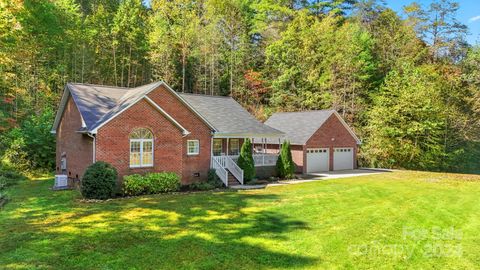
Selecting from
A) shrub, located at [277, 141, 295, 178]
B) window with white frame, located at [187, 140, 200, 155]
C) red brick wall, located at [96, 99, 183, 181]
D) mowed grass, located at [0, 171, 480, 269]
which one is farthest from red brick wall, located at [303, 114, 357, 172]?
red brick wall, located at [96, 99, 183, 181]

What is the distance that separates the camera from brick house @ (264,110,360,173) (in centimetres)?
2528

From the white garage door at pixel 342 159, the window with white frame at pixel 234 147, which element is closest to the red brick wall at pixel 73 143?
the window with white frame at pixel 234 147

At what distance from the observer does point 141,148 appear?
16141 millimetres

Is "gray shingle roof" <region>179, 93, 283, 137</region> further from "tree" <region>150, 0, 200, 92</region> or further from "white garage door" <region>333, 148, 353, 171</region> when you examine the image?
"tree" <region>150, 0, 200, 92</region>

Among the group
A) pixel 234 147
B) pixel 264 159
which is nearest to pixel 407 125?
pixel 264 159

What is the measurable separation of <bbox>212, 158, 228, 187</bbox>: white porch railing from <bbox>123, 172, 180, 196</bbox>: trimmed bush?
292cm

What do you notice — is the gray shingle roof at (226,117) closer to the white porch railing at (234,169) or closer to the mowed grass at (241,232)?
the white porch railing at (234,169)

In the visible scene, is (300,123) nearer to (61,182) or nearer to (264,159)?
(264,159)

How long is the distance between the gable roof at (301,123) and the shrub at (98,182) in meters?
15.0

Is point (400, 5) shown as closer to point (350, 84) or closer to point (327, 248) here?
point (350, 84)

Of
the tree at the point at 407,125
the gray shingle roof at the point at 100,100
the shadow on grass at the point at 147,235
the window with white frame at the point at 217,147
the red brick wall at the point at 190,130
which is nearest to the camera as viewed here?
the shadow on grass at the point at 147,235

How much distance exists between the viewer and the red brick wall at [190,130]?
17844 millimetres

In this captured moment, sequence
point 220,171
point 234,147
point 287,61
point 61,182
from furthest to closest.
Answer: point 287,61
point 234,147
point 220,171
point 61,182

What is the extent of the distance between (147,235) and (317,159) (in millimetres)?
19469
